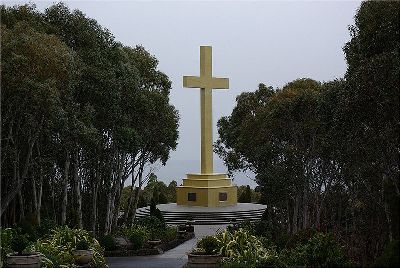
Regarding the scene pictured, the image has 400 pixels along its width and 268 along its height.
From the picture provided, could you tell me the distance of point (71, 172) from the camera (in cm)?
3406

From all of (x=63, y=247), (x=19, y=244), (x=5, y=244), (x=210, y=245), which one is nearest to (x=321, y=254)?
(x=210, y=245)

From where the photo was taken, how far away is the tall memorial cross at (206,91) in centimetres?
4978

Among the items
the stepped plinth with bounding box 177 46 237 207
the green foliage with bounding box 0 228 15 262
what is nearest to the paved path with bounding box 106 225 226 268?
the green foliage with bounding box 0 228 15 262

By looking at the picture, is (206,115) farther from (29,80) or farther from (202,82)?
(29,80)

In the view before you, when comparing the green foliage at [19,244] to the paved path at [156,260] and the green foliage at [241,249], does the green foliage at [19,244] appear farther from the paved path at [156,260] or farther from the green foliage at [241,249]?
the green foliage at [241,249]

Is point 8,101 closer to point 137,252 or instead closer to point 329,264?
point 137,252

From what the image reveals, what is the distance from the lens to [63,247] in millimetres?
23219

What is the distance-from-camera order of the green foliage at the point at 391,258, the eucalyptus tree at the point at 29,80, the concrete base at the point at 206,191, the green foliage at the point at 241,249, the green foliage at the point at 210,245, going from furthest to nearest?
the concrete base at the point at 206,191 → the eucalyptus tree at the point at 29,80 → the green foliage at the point at 210,245 → the green foliage at the point at 241,249 → the green foliage at the point at 391,258

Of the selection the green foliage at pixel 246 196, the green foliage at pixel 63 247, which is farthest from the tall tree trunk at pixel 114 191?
the green foliage at pixel 246 196

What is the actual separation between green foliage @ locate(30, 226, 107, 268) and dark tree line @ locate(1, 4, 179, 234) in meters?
2.33

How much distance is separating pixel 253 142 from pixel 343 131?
14245 millimetres

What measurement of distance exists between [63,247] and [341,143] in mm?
10466

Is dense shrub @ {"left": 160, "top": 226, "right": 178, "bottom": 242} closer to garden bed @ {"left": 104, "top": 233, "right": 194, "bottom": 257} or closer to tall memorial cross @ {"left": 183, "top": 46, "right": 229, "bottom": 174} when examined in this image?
garden bed @ {"left": 104, "top": 233, "right": 194, "bottom": 257}

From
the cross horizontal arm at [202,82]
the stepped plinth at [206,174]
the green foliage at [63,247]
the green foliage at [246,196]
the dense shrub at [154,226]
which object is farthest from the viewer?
the green foliage at [246,196]
